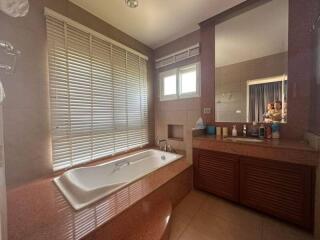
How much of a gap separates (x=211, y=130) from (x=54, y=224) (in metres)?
2.03

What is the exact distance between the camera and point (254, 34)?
1.89 meters

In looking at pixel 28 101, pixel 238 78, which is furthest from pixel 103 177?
pixel 238 78

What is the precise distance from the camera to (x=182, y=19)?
2.16 meters

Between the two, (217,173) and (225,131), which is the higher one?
(225,131)

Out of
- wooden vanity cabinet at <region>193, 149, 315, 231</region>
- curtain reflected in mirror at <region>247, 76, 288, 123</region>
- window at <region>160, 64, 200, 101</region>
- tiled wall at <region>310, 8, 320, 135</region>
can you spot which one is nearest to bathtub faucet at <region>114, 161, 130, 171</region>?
wooden vanity cabinet at <region>193, 149, 315, 231</region>

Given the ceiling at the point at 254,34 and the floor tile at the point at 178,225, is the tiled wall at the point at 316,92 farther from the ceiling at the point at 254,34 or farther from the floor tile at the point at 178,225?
the floor tile at the point at 178,225

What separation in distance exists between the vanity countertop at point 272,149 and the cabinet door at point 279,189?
6 centimetres

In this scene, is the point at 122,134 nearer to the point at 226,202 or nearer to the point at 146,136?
the point at 146,136

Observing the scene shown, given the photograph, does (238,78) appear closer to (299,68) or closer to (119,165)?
(299,68)

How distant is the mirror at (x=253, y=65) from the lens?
5.58 ft

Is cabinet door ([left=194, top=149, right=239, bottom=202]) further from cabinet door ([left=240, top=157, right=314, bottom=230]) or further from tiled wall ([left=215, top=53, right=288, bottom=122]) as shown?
tiled wall ([left=215, top=53, right=288, bottom=122])

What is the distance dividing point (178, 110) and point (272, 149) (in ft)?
5.27

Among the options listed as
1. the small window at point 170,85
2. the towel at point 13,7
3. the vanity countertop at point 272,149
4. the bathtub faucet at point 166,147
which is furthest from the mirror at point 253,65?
the towel at point 13,7

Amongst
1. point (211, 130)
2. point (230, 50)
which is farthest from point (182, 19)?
point (211, 130)
